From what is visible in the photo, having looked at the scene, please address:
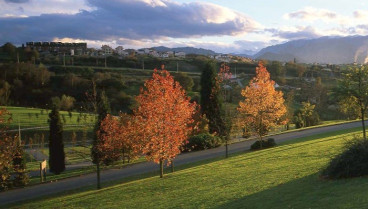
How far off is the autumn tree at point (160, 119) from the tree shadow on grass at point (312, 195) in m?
8.45

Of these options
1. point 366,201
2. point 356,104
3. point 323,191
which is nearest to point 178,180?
point 323,191

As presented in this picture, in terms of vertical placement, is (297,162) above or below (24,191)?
above

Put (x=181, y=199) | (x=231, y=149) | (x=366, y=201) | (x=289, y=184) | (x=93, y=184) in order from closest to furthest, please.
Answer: (x=366, y=201)
(x=289, y=184)
(x=181, y=199)
(x=93, y=184)
(x=231, y=149)

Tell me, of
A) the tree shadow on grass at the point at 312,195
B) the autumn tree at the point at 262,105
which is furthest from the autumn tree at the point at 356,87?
the tree shadow on grass at the point at 312,195

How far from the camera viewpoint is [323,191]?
40.5 feet

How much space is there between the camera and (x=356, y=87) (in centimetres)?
2438

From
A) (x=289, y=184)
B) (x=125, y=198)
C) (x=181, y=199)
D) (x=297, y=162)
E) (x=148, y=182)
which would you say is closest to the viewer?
(x=289, y=184)

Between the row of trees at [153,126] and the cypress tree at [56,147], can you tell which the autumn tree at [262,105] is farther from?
the cypress tree at [56,147]

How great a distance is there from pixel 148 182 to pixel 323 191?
11.8 meters

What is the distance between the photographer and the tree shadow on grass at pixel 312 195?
10555 mm

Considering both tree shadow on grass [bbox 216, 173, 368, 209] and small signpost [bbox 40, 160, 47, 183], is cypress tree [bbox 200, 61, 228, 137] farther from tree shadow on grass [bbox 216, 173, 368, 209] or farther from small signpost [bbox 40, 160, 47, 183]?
tree shadow on grass [bbox 216, 173, 368, 209]

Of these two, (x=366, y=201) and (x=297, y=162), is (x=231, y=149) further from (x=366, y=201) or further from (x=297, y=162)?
(x=366, y=201)

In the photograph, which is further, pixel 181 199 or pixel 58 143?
pixel 58 143

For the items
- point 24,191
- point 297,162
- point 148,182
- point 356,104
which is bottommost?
point 24,191
